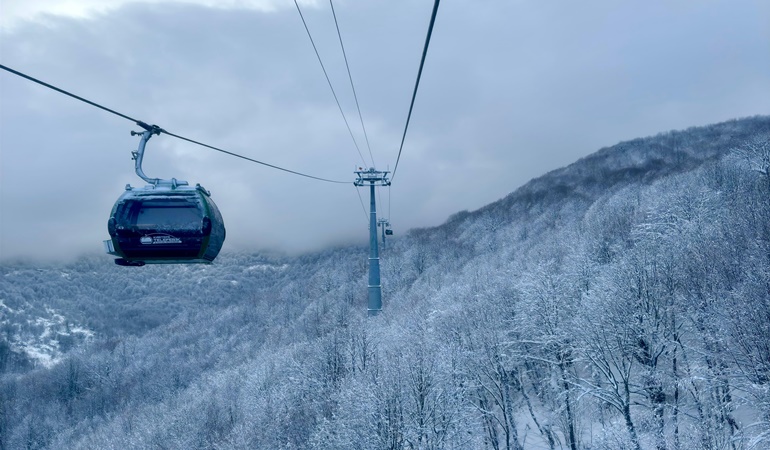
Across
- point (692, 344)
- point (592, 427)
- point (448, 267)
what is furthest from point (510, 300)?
point (448, 267)

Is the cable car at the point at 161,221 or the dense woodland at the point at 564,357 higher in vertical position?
the cable car at the point at 161,221

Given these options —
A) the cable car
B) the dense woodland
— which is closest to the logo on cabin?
the cable car

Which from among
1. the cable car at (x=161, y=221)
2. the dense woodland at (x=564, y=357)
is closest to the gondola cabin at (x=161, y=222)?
the cable car at (x=161, y=221)

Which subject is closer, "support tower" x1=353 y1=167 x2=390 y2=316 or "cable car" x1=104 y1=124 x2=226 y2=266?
"cable car" x1=104 y1=124 x2=226 y2=266

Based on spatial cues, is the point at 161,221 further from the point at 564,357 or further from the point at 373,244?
the point at 564,357

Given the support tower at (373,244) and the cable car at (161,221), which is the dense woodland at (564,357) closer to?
the support tower at (373,244)

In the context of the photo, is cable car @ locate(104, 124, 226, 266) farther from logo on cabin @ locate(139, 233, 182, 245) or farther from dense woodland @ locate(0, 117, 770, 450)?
dense woodland @ locate(0, 117, 770, 450)

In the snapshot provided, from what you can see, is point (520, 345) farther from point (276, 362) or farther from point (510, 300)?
point (276, 362)
